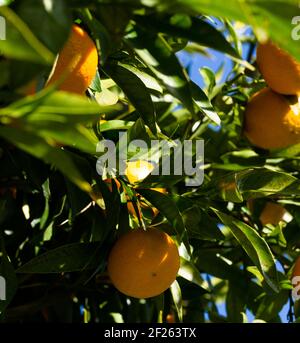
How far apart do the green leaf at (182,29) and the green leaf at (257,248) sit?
0.48 m

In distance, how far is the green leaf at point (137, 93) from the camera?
47.7 inches

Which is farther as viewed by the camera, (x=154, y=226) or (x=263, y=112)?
(x=263, y=112)

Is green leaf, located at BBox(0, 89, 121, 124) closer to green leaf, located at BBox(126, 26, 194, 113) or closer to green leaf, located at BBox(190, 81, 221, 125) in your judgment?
green leaf, located at BBox(126, 26, 194, 113)

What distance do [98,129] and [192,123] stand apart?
489mm

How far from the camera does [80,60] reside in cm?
105

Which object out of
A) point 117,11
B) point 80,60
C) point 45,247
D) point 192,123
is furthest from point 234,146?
point 117,11

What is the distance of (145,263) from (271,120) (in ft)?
1.65

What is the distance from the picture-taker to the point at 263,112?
160 cm

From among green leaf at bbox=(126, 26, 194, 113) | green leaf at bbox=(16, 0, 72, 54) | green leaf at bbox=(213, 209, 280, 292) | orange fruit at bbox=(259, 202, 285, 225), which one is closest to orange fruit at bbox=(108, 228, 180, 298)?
green leaf at bbox=(213, 209, 280, 292)

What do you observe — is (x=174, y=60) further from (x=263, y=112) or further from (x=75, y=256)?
(x=263, y=112)

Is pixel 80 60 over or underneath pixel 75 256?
over
